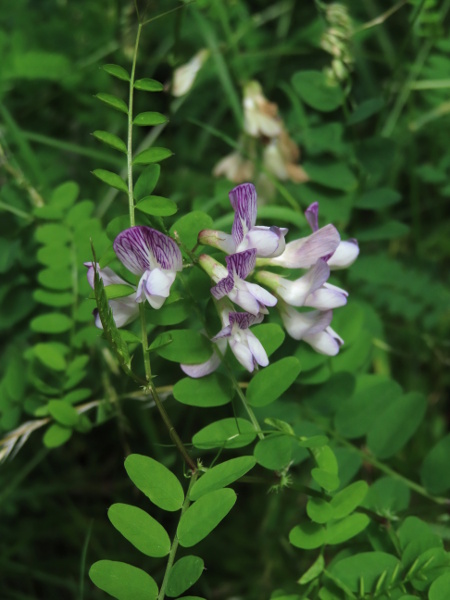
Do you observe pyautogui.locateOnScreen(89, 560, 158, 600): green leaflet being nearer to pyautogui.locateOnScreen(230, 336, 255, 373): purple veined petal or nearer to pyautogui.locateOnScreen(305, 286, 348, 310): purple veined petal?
pyautogui.locateOnScreen(230, 336, 255, 373): purple veined petal

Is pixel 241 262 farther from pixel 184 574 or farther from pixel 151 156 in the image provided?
pixel 184 574

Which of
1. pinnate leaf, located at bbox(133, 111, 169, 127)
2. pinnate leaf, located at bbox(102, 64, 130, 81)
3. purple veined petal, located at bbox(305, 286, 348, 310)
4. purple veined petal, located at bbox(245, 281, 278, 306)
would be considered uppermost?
pinnate leaf, located at bbox(102, 64, 130, 81)

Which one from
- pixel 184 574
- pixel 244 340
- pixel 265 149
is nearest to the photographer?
pixel 184 574

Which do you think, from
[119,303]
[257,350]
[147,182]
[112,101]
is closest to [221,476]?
[257,350]

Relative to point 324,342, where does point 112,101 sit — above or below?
above

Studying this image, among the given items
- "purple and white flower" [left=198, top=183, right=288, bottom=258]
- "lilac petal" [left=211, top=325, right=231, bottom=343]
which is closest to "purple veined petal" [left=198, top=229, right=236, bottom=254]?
"purple and white flower" [left=198, top=183, right=288, bottom=258]

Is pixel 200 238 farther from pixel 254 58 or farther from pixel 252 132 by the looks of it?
pixel 254 58
